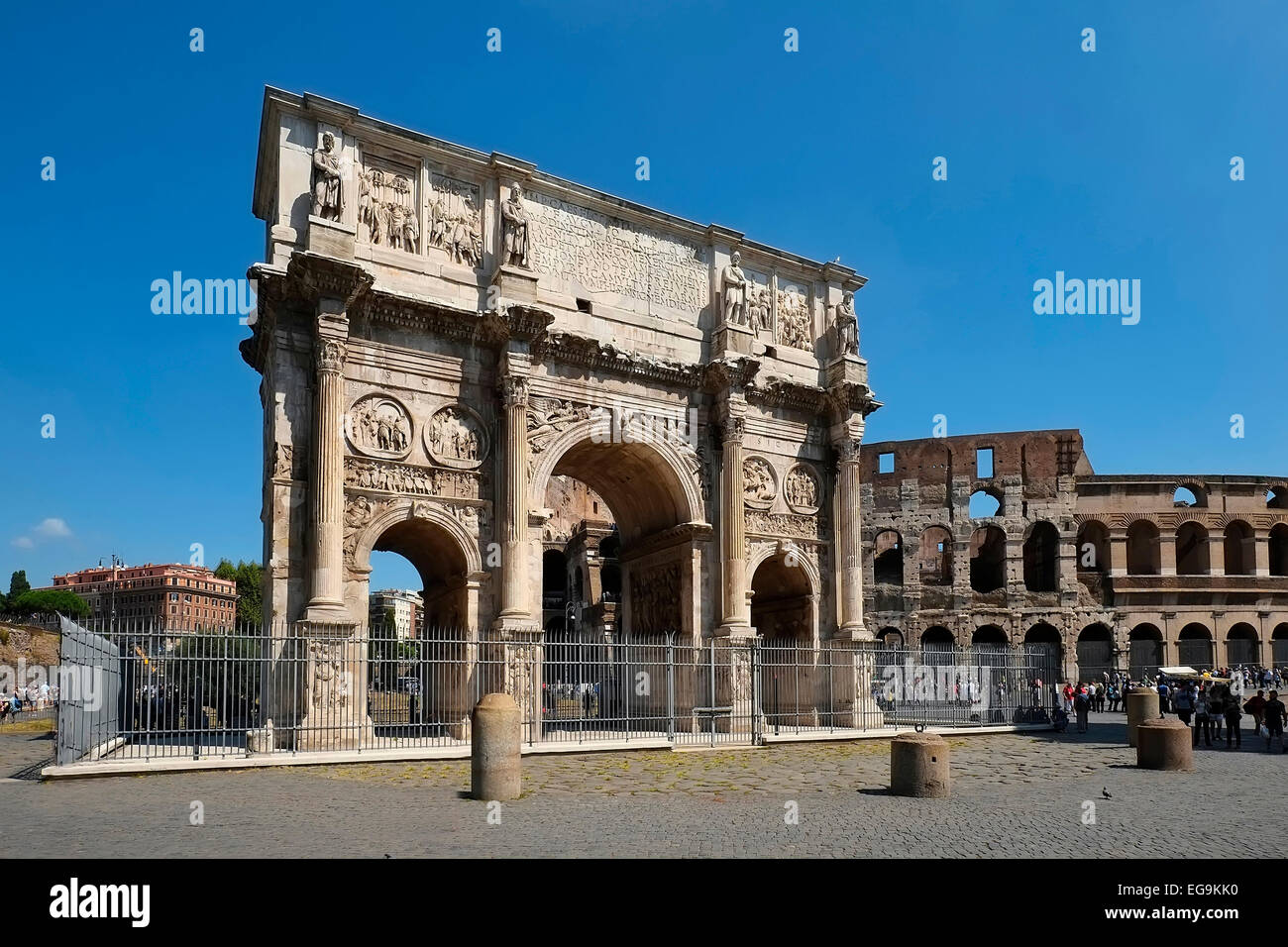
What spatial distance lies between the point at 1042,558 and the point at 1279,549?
964 cm

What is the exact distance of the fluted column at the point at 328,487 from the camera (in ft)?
50.0

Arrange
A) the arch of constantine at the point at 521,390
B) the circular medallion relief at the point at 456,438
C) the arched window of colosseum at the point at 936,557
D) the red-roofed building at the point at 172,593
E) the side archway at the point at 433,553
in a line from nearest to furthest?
the arch of constantine at the point at 521,390, the side archway at the point at 433,553, the circular medallion relief at the point at 456,438, the arched window of colosseum at the point at 936,557, the red-roofed building at the point at 172,593

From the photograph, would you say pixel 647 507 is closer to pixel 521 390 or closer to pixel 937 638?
pixel 521 390

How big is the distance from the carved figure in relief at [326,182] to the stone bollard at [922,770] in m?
12.2

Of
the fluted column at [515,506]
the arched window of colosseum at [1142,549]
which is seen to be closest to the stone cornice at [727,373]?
the fluted column at [515,506]

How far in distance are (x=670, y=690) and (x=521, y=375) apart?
6.10 m

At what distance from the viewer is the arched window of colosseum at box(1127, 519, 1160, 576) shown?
41125mm

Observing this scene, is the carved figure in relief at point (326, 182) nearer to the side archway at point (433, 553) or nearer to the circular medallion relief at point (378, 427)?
the circular medallion relief at point (378, 427)

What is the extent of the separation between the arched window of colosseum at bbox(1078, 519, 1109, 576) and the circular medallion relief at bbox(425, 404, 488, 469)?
103 feet

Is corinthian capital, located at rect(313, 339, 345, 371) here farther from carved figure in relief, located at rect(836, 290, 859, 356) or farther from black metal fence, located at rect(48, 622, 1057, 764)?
carved figure in relief, located at rect(836, 290, 859, 356)

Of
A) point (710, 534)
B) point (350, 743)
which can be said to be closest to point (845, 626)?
point (710, 534)

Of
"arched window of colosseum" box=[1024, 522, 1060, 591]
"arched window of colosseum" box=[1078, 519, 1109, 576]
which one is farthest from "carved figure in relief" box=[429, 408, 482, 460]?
"arched window of colosseum" box=[1078, 519, 1109, 576]
